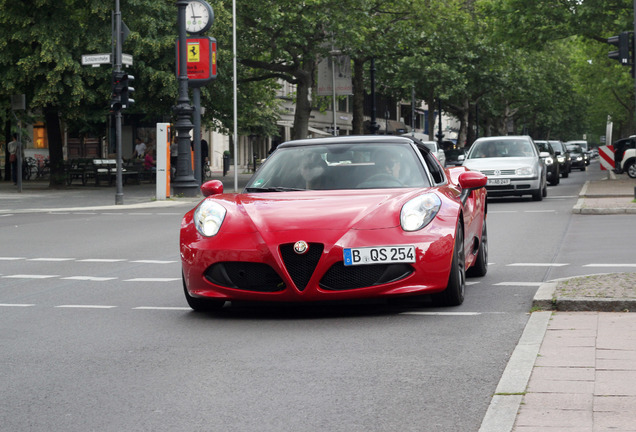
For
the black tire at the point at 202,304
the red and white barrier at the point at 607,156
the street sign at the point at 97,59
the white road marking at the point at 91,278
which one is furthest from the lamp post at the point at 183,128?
the black tire at the point at 202,304

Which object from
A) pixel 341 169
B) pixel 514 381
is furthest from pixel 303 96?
pixel 514 381

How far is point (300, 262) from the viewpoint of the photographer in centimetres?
758

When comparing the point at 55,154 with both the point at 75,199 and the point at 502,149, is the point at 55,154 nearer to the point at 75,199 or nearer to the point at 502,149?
the point at 75,199

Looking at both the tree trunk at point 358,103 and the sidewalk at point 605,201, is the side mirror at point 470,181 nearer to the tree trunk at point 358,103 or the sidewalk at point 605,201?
the sidewalk at point 605,201

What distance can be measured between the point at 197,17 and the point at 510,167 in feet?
37.9

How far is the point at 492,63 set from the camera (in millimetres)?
61219

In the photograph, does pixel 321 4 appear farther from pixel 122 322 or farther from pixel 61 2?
pixel 122 322

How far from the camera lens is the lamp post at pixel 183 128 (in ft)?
99.8

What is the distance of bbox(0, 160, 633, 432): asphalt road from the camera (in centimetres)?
495

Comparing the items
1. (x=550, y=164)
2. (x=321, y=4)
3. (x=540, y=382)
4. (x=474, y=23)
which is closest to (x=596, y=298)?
(x=540, y=382)

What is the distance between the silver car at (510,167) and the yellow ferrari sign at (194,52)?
31.4 feet

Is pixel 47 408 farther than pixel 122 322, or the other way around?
pixel 122 322

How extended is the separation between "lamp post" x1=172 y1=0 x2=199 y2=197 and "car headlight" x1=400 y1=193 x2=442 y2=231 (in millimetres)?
22743

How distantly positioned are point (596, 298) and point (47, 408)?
4092mm
